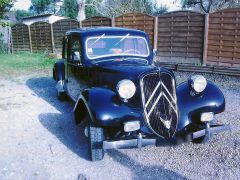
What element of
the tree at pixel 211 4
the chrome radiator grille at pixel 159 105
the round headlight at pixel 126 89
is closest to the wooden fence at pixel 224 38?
the chrome radiator grille at pixel 159 105

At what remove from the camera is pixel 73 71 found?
18.1ft

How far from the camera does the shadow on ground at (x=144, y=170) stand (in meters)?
3.44

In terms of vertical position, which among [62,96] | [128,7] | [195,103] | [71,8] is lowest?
[62,96]

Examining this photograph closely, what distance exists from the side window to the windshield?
27 centimetres

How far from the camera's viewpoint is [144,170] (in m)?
3.60

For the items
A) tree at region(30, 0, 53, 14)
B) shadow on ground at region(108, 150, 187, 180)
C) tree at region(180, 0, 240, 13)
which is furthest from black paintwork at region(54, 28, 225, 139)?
tree at region(30, 0, 53, 14)

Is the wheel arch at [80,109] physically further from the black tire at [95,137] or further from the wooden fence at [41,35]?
the wooden fence at [41,35]

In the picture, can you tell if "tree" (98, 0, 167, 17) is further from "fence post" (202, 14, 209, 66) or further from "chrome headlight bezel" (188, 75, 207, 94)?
"chrome headlight bezel" (188, 75, 207, 94)

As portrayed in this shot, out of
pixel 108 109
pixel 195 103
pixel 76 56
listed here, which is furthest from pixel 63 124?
pixel 195 103

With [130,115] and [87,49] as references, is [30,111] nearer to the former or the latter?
[87,49]

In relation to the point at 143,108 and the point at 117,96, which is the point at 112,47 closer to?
the point at 117,96

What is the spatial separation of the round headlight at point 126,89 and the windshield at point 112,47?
4.58 ft

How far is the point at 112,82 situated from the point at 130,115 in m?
0.80

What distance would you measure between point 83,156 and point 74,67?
196 cm
